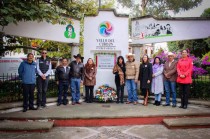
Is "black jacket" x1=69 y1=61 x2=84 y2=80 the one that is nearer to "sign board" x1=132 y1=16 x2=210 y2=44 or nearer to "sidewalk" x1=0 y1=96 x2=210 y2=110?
"sidewalk" x1=0 y1=96 x2=210 y2=110

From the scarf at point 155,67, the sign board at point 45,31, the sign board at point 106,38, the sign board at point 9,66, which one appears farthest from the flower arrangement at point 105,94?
the sign board at point 9,66

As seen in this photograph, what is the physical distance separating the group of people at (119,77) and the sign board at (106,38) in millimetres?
825

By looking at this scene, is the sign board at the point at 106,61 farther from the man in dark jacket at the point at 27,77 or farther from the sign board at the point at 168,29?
the man in dark jacket at the point at 27,77

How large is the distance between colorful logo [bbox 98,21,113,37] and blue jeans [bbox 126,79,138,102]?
231 centimetres

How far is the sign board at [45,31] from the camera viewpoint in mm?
8164

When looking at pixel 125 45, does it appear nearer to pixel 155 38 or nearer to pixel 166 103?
pixel 155 38

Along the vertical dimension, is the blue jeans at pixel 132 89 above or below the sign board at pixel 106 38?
below

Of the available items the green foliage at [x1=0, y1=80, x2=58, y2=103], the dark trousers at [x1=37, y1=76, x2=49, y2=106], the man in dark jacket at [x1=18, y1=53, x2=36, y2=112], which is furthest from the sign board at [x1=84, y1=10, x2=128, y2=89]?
the green foliage at [x1=0, y1=80, x2=58, y2=103]

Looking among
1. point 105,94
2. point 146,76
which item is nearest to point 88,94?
point 105,94

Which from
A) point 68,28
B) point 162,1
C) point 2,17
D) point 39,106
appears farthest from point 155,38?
point 162,1

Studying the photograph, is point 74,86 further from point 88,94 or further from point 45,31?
point 45,31

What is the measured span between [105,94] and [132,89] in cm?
113

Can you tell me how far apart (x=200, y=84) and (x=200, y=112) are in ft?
6.76

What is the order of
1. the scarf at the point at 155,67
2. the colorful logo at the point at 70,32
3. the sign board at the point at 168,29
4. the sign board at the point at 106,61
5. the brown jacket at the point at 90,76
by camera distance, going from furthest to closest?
1. the sign board at the point at 106,61
2. the colorful logo at the point at 70,32
3. the sign board at the point at 168,29
4. the brown jacket at the point at 90,76
5. the scarf at the point at 155,67
